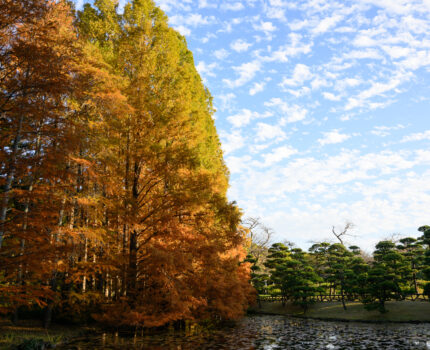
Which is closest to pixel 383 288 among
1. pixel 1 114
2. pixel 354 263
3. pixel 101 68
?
pixel 354 263

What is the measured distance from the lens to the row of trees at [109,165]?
878cm

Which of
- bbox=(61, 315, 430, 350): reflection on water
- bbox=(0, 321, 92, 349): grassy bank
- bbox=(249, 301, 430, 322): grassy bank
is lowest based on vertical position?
bbox=(249, 301, 430, 322): grassy bank

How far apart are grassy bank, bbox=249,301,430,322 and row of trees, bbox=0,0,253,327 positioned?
15357 mm

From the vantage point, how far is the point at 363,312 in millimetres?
25250

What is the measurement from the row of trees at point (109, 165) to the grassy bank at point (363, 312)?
15357 mm

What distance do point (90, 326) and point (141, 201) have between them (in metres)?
7.17

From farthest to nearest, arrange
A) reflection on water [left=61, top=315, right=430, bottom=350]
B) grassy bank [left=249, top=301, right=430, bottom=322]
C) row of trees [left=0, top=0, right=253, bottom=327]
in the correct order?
grassy bank [left=249, top=301, right=430, bottom=322] < reflection on water [left=61, top=315, right=430, bottom=350] < row of trees [left=0, top=0, right=253, bottom=327]

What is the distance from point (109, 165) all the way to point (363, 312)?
23997mm

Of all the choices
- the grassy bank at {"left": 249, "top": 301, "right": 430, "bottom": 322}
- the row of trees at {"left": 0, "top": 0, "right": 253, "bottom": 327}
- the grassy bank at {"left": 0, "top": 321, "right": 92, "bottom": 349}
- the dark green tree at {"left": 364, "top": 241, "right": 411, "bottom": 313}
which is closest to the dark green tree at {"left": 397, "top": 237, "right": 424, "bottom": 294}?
the dark green tree at {"left": 364, "top": 241, "right": 411, "bottom": 313}

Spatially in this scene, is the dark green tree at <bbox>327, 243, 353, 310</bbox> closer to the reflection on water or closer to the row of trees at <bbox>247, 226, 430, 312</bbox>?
the row of trees at <bbox>247, 226, 430, 312</bbox>

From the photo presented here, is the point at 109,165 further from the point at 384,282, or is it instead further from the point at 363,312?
the point at 363,312

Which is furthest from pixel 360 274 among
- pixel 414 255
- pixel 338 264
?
pixel 414 255

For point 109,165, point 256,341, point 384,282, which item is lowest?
point 256,341

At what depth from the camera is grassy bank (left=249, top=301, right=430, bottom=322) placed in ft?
73.6
